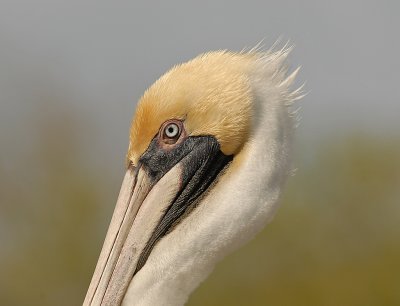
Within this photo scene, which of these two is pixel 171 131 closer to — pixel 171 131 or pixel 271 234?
pixel 171 131

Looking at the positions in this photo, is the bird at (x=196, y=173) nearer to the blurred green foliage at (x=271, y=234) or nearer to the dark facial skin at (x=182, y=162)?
the dark facial skin at (x=182, y=162)

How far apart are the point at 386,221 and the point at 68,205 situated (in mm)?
9661

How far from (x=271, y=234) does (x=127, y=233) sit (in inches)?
1120

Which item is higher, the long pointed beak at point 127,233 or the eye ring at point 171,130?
the eye ring at point 171,130

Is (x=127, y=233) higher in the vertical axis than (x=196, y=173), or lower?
lower

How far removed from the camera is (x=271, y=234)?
35.6 m

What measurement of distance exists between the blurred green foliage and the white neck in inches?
902

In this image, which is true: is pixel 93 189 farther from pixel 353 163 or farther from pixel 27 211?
pixel 353 163

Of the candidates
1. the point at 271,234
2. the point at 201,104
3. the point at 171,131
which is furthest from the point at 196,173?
the point at 271,234

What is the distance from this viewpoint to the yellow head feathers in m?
7.28

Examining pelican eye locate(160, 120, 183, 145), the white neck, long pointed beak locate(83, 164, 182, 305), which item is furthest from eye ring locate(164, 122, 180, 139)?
the white neck

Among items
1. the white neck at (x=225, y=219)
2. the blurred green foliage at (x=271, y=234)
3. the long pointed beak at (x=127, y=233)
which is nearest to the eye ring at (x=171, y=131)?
the long pointed beak at (x=127, y=233)

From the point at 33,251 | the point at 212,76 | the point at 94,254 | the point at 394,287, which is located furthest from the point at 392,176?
the point at 212,76

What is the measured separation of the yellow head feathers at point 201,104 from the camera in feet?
23.9
